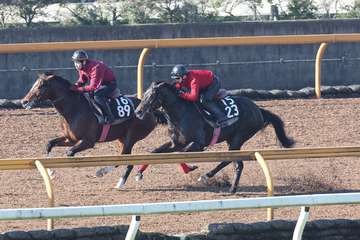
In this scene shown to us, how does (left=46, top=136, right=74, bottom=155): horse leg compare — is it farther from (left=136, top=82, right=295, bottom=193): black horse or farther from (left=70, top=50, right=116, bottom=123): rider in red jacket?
(left=136, top=82, right=295, bottom=193): black horse

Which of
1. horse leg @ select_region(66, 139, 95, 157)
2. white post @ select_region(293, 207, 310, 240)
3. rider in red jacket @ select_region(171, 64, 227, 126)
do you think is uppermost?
white post @ select_region(293, 207, 310, 240)

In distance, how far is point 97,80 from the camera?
52.0 ft

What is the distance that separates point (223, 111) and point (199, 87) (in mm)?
414

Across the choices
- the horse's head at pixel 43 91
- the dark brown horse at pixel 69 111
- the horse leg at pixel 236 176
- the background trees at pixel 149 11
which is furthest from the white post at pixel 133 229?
the background trees at pixel 149 11

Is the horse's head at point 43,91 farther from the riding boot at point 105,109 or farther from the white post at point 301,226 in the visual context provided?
the white post at point 301,226

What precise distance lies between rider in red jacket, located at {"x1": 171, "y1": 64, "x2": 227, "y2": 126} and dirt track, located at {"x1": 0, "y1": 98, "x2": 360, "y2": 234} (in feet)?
2.77

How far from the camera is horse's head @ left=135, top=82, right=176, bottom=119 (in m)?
15.0

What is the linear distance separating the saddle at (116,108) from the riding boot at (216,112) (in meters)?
1.16

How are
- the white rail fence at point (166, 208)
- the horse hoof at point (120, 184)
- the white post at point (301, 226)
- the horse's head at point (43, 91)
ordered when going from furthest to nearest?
1. the horse's head at point (43, 91)
2. the horse hoof at point (120, 184)
3. the white post at point (301, 226)
4. the white rail fence at point (166, 208)

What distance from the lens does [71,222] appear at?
1241 cm

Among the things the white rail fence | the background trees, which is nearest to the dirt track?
the white rail fence

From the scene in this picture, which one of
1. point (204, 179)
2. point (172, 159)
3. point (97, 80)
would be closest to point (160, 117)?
point (97, 80)

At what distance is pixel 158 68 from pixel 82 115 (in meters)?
4.98

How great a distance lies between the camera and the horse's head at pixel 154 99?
1502 cm
